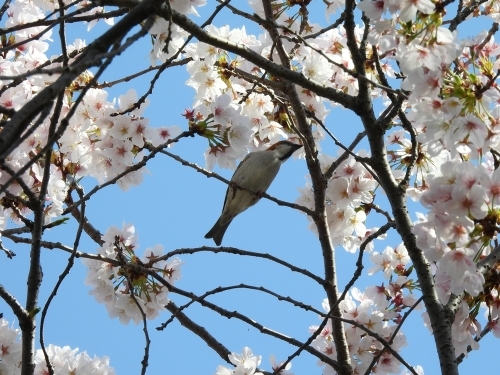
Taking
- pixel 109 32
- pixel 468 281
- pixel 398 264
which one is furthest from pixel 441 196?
pixel 398 264

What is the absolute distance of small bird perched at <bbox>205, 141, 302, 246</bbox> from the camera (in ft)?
22.4

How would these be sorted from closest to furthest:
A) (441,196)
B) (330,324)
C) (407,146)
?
(441,196), (407,146), (330,324)

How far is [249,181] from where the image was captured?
22.5ft

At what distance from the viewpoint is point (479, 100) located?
2836 mm

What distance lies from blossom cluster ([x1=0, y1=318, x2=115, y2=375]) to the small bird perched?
259cm

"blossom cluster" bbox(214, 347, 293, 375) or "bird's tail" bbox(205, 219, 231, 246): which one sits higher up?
"bird's tail" bbox(205, 219, 231, 246)

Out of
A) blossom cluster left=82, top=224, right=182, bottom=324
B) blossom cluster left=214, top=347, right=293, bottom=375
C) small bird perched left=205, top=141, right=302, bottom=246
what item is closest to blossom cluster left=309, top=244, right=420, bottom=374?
blossom cluster left=214, top=347, right=293, bottom=375

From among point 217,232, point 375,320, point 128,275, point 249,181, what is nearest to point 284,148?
point 249,181

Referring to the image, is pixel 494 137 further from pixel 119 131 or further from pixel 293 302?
pixel 119 131

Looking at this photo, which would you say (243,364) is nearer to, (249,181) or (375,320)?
(375,320)

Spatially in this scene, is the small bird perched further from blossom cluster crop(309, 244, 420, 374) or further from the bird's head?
blossom cluster crop(309, 244, 420, 374)

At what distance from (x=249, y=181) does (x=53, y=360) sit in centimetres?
299

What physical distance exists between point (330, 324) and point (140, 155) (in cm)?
183

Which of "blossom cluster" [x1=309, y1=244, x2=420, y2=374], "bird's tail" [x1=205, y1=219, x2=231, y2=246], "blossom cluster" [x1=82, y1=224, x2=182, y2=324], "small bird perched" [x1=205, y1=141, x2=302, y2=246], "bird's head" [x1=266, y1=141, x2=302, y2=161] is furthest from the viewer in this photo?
"bird's tail" [x1=205, y1=219, x2=231, y2=246]
